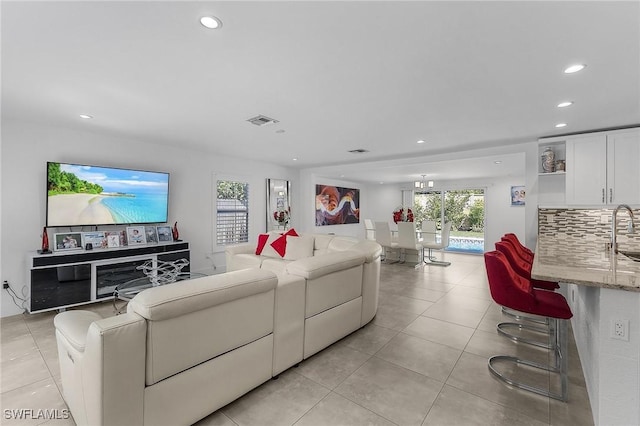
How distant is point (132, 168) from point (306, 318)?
4023mm

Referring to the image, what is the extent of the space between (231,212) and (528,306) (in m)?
5.33

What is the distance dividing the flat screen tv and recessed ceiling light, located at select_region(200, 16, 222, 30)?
348cm

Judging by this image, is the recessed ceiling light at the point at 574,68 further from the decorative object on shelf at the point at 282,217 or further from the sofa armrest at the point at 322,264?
the decorative object on shelf at the point at 282,217

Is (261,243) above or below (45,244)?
below

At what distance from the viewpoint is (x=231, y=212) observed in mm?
6066

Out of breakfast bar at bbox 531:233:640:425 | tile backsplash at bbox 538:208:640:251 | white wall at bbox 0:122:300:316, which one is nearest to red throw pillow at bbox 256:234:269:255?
white wall at bbox 0:122:300:316

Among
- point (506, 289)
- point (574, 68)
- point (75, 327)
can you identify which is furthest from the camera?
point (506, 289)

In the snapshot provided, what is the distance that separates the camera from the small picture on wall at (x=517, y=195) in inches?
305

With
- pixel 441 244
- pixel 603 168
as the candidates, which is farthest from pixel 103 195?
pixel 603 168

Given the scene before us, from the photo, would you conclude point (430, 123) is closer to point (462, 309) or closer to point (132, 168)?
point (462, 309)

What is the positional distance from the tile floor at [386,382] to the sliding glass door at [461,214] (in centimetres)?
589

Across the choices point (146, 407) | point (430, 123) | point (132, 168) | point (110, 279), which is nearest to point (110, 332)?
point (146, 407)

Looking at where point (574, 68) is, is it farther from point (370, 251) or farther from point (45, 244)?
point (45, 244)

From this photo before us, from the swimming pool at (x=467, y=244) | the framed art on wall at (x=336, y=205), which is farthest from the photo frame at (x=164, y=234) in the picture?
the swimming pool at (x=467, y=244)
